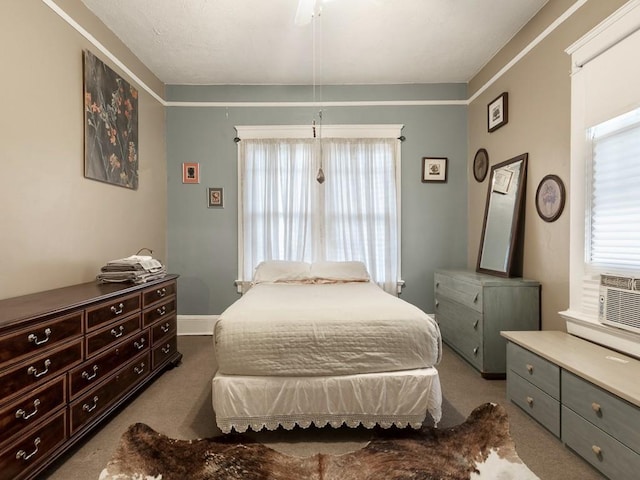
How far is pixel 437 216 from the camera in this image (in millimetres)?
3883

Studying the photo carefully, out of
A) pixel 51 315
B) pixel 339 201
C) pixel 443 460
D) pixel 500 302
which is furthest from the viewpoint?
pixel 339 201

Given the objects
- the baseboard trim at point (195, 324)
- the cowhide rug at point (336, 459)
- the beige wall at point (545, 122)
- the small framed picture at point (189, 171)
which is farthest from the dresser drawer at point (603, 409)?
the small framed picture at point (189, 171)

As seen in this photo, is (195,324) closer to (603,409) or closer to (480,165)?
(603,409)

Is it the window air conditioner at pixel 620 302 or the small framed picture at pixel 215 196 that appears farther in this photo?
the small framed picture at pixel 215 196

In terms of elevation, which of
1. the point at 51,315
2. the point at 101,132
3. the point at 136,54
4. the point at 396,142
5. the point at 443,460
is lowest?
the point at 443,460

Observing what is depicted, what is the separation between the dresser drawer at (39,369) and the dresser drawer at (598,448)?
8.85 ft

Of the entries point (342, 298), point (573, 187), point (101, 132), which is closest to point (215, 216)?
point (101, 132)

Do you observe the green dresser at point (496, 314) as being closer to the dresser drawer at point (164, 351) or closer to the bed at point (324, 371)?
the bed at point (324, 371)

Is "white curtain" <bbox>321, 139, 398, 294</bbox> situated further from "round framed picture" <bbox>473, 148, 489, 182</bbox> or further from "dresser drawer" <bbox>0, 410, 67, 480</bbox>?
"dresser drawer" <bbox>0, 410, 67, 480</bbox>

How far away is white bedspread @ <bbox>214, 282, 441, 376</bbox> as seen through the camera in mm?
1804

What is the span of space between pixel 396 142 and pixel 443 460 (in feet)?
10.5

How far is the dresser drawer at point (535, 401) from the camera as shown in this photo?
1.83 meters

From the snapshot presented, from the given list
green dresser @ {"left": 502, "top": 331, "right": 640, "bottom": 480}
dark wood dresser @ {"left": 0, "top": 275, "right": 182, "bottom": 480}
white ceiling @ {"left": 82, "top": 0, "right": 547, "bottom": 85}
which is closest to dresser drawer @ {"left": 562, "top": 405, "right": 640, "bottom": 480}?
green dresser @ {"left": 502, "top": 331, "right": 640, "bottom": 480}

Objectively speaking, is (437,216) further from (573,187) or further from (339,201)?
(573,187)
